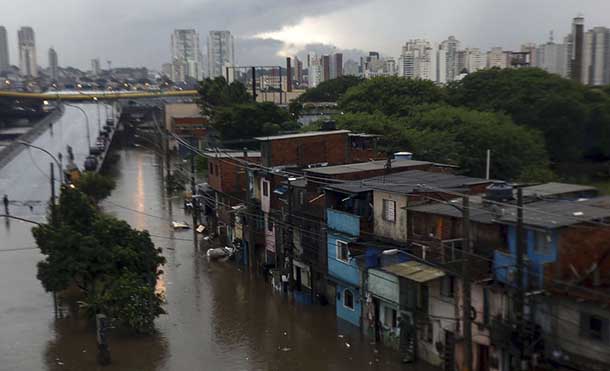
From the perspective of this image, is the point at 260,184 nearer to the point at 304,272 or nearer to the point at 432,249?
the point at 304,272

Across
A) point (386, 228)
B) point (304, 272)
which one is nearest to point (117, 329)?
point (304, 272)

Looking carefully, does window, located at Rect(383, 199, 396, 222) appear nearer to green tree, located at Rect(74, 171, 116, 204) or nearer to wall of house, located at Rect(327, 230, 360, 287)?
wall of house, located at Rect(327, 230, 360, 287)

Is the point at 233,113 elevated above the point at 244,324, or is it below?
above

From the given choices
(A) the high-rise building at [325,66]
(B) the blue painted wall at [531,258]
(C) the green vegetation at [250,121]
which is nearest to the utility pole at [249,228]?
(B) the blue painted wall at [531,258]

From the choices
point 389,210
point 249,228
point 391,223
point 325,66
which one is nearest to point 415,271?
point 391,223

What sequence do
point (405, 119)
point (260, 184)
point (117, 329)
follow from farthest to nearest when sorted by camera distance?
point (405, 119)
point (260, 184)
point (117, 329)

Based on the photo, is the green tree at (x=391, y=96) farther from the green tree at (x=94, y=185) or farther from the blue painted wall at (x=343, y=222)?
the blue painted wall at (x=343, y=222)

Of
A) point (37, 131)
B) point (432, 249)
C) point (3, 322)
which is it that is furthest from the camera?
point (37, 131)

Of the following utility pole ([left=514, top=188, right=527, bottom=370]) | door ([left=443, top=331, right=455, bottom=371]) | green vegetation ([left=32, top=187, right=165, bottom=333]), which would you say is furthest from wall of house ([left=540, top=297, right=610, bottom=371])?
green vegetation ([left=32, top=187, right=165, bottom=333])
